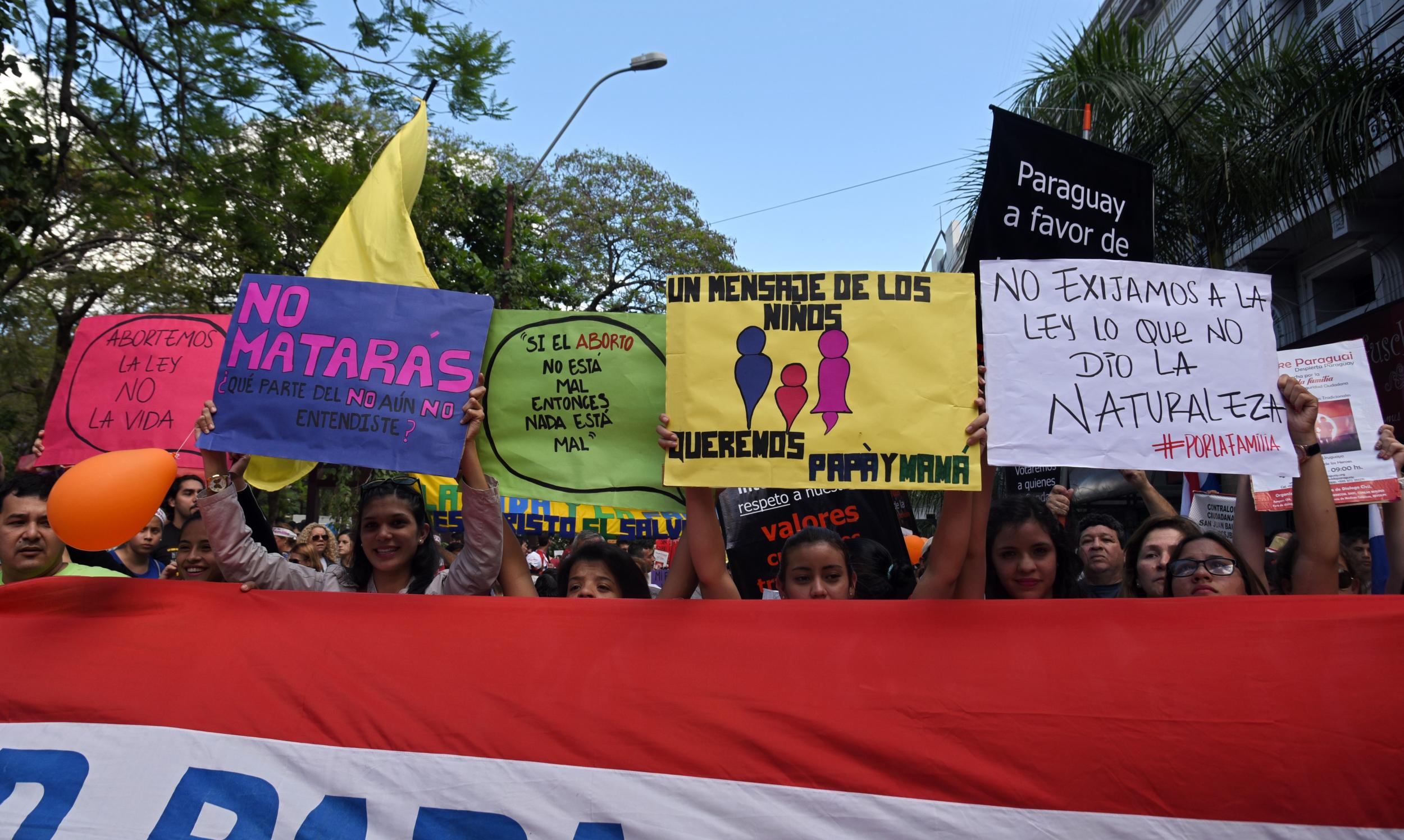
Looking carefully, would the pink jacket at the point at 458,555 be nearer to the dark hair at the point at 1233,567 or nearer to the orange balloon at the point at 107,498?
the orange balloon at the point at 107,498

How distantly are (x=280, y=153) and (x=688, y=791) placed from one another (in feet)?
21.2

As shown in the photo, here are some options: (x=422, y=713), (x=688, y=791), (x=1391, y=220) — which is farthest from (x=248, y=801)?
(x=1391, y=220)

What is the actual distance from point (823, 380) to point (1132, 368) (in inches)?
34.1

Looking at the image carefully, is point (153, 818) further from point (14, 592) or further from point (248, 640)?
point (14, 592)

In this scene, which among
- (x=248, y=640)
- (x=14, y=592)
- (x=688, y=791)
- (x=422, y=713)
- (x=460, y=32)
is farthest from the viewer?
(x=460, y=32)

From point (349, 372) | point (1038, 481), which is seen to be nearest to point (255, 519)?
point (349, 372)

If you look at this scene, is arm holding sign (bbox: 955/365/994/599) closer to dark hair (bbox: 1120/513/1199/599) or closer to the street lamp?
dark hair (bbox: 1120/513/1199/599)

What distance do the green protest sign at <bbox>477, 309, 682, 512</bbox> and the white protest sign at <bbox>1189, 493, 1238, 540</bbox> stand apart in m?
3.21

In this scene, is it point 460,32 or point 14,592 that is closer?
point 14,592

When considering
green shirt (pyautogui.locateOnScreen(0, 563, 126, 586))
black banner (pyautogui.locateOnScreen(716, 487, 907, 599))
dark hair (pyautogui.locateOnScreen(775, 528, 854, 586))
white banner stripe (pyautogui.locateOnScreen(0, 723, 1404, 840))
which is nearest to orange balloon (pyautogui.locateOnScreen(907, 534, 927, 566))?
black banner (pyautogui.locateOnScreen(716, 487, 907, 599))

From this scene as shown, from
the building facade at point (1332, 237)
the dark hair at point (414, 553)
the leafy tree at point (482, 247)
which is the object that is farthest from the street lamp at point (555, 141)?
the dark hair at point (414, 553)

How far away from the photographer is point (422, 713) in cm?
268

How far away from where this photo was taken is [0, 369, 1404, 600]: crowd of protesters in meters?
2.80

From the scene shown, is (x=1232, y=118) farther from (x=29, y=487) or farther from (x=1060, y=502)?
(x=29, y=487)
